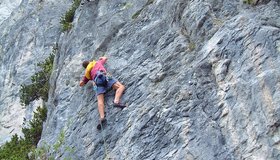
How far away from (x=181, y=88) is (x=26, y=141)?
7.43 metres

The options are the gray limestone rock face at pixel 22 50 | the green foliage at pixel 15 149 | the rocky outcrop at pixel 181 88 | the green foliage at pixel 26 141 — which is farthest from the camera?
the gray limestone rock face at pixel 22 50

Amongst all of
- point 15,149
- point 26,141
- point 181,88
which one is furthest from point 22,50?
point 181,88

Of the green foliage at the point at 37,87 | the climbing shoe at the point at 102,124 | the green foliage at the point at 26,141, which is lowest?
the green foliage at the point at 26,141

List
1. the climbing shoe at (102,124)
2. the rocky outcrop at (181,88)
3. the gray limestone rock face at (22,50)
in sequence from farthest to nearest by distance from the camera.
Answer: the gray limestone rock face at (22,50), the climbing shoe at (102,124), the rocky outcrop at (181,88)

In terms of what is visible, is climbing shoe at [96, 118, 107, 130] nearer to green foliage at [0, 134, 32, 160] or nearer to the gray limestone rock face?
green foliage at [0, 134, 32, 160]

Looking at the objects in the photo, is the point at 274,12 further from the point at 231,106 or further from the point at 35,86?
the point at 35,86

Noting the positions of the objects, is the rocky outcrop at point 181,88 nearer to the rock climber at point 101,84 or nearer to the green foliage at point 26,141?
the rock climber at point 101,84

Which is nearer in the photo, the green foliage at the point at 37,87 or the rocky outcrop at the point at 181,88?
the rocky outcrop at the point at 181,88

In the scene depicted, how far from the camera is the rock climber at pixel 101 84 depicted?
12240mm

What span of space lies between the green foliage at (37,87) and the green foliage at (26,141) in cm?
153

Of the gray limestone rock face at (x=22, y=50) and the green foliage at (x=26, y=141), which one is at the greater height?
the gray limestone rock face at (x=22, y=50)

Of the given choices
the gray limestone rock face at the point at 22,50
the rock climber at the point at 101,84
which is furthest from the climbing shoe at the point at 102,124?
the gray limestone rock face at the point at 22,50

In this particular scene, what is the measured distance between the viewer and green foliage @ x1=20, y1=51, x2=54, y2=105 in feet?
60.8

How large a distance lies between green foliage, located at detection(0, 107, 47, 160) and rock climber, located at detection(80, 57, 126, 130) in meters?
3.98
